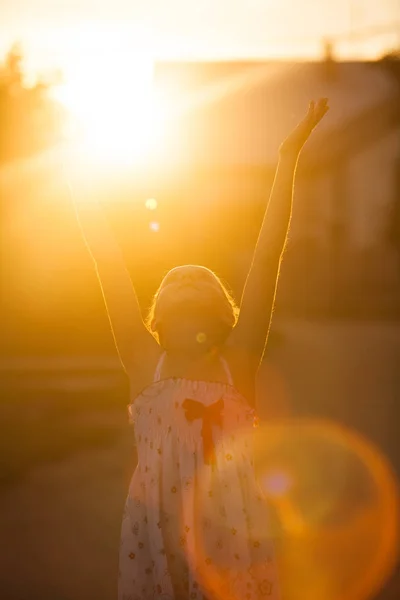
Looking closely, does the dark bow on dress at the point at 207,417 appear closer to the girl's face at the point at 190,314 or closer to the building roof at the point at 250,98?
the girl's face at the point at 190,314

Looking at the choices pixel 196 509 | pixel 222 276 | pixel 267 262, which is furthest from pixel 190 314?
pixel 222 276

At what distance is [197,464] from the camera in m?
2.43

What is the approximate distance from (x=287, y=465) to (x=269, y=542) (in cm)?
561

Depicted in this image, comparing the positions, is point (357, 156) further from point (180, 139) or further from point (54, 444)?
point (54, 444)

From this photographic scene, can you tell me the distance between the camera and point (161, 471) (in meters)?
2.42

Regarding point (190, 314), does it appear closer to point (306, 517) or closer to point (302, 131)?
point (302, 131)

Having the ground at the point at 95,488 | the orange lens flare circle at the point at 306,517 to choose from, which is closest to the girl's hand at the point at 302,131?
the orange lens flare circle at the point at 306,517

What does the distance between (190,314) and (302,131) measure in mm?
725

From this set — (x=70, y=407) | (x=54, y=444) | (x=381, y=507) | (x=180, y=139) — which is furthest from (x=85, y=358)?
(x=180, y=139)

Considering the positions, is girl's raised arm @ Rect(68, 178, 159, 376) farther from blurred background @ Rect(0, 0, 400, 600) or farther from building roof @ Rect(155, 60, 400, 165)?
building roof @ Rect(155, 60, 400, 165)

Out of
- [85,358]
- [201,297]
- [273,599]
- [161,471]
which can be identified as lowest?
[85,358]

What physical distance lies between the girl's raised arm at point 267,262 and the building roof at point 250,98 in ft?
90.1

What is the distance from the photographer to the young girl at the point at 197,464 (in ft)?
7.84

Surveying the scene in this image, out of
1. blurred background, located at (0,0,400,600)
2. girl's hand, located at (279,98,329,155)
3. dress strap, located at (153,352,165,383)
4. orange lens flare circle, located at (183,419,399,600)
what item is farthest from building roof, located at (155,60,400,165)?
dress strap, located at (153,352,165,383)
